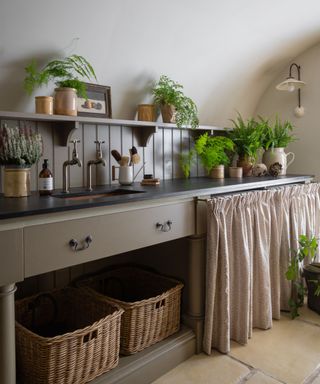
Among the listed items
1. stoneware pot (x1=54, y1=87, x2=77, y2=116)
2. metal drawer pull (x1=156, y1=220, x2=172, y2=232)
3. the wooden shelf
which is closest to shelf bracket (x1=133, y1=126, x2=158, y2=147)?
the wooden shelf

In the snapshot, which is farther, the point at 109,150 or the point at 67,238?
the point at 109,150

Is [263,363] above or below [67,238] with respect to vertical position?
below

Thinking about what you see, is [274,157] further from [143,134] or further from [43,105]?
[43,105]

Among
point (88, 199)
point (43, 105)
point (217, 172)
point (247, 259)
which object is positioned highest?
point (43, 105)

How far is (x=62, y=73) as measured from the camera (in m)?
1.95

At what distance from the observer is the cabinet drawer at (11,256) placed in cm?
125

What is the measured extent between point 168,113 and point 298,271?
151 centimetres

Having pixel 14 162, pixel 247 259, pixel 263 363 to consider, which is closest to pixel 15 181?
pixel 14 162

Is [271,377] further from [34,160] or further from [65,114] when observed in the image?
[65,114]

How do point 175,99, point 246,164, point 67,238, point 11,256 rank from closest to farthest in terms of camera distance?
point 11,256 → point 67,238 → point 175,99 → point 246,164

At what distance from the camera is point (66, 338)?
60.6 inches

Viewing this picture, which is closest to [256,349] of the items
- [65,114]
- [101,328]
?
[101,328]

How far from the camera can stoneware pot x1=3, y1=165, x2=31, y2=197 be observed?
1631mm

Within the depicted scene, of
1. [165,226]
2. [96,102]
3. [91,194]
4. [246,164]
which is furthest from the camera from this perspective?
[246,164]
